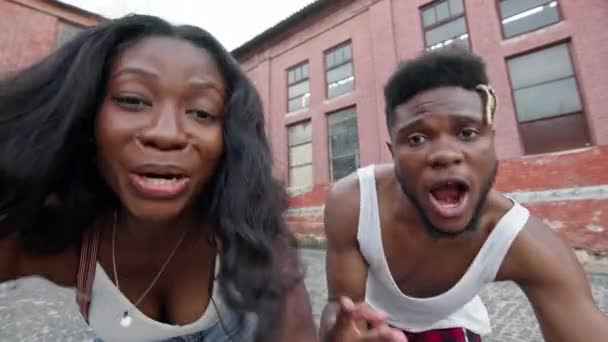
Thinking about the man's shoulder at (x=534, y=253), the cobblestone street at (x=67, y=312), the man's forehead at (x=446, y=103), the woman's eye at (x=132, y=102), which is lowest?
the cobblestone street at (x=67, y=312)

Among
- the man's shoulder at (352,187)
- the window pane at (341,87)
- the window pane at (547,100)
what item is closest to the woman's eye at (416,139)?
the man's shoulder at (352,187)

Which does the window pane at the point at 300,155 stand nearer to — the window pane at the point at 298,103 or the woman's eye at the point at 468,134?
the window pane at the point at 298,103

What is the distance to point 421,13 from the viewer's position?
8.77 m

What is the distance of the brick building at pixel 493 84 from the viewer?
19.6ft

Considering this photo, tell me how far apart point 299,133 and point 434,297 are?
32.8 feet

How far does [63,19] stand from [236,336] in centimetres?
1476

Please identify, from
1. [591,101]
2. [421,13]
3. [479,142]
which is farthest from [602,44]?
[479,142]

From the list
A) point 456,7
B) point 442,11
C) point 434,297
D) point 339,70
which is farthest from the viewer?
point 339,70

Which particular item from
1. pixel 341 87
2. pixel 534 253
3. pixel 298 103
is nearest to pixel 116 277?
pixel 534 253

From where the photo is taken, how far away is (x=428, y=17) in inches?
340

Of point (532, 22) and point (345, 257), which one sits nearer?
point (345, 257)

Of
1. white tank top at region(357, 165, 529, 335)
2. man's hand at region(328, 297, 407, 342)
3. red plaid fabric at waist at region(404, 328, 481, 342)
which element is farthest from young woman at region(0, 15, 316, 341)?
red plaid fabric at waist at region(404, 328, 481, 342)

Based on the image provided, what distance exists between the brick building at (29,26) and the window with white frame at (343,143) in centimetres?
877

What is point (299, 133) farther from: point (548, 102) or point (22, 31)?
point (22, 31)
